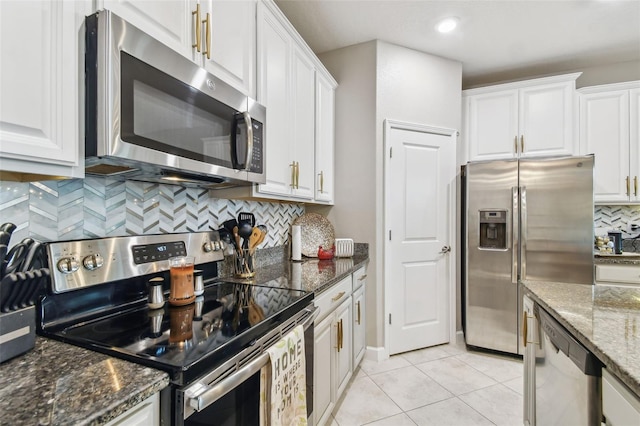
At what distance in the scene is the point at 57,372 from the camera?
68 centimetres

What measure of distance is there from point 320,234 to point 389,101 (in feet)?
4.47

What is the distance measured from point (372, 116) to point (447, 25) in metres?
0.90

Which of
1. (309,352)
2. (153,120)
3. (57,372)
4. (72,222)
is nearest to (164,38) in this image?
(153,120)

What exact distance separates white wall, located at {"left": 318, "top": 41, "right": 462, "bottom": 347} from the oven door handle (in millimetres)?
1816

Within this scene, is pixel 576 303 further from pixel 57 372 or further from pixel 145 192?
pixel 145 192

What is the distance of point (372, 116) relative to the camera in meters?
2.69

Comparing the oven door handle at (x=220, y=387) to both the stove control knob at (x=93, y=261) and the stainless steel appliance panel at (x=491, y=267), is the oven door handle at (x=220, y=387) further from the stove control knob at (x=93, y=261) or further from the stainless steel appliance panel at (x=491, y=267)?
the stainless steel appliance panel at (x=491, y=267)

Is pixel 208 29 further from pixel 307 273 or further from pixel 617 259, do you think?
pixel 617 259

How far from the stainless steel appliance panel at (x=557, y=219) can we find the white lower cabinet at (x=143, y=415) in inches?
114

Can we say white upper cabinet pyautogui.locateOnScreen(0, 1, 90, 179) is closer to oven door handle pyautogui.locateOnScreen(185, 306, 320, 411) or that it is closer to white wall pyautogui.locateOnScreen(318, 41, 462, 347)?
oven door handle pyautogui.locateOnScreen(185, 306, 320, 411)

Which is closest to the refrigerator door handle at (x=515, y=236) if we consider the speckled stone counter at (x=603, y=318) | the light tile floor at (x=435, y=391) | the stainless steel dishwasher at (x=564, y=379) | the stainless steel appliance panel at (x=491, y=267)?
the stainless steel appliance panel at (x=491, y=267)

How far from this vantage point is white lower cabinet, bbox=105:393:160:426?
0.61m

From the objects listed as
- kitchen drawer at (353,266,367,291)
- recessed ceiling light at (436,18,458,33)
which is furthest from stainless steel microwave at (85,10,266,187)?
recessed ceiling light at (436,18,458,33)

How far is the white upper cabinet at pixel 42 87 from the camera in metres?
0.68
